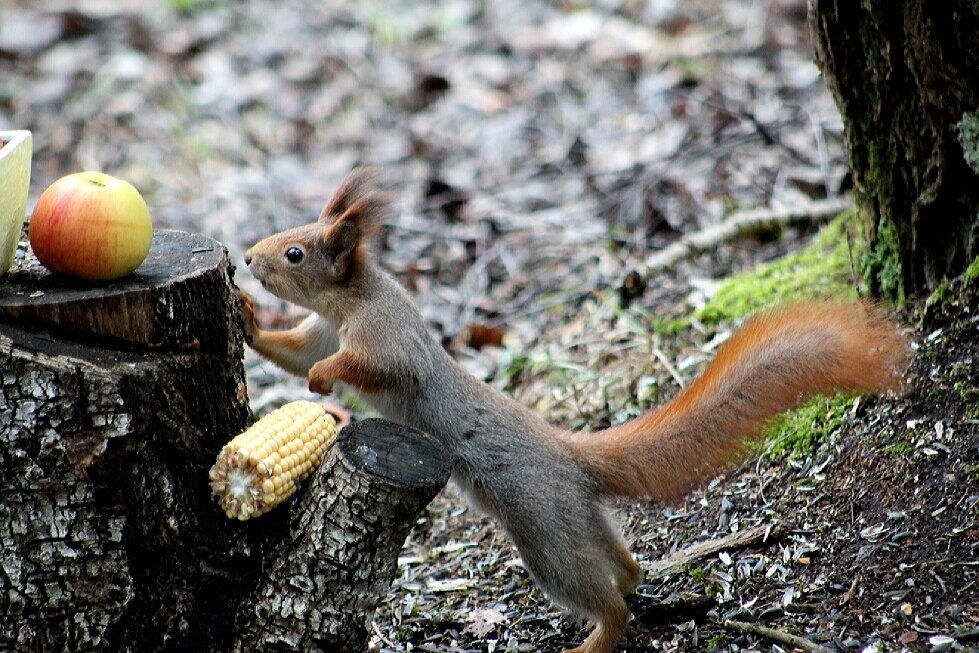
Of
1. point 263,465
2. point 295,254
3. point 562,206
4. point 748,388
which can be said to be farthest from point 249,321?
point 562,206

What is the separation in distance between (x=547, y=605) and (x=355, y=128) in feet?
16.3

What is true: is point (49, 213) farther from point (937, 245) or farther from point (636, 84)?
point (636, 84)

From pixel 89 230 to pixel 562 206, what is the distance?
4145 millimetres

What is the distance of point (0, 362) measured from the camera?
2.32 meters

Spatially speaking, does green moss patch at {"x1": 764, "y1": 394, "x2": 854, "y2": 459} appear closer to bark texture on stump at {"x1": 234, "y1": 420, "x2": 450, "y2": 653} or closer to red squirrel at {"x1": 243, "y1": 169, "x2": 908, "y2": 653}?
red squirrel at {"x1": 243, "y1": 169, "x2": 908, "y2": 653}

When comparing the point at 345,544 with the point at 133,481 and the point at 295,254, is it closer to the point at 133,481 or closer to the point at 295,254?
the point at 133,481

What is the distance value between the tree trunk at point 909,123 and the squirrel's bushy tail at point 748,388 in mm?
623

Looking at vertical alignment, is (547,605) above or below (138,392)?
below

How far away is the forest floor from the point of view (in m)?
2.97

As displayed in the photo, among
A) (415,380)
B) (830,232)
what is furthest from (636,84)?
(415,380)

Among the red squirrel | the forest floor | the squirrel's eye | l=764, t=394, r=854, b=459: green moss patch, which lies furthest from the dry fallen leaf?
the squirrel's eye

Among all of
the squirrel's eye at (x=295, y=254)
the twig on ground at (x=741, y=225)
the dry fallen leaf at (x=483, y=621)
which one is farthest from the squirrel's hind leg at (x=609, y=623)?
the twig on ground at (x=741, y=225)

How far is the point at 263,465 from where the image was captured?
258 centimetres

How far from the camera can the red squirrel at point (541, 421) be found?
2.84 m
